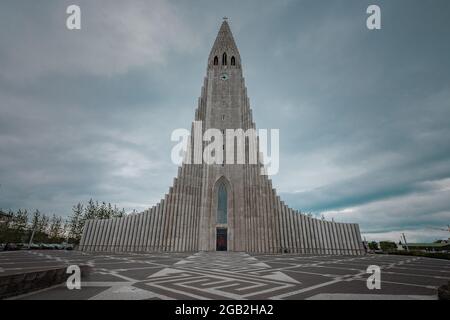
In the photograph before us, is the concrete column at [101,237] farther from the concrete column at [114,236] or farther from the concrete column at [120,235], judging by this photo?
the concrete column at [120,235]

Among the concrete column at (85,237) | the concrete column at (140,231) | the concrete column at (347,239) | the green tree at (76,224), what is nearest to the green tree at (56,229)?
the green tree at (76,224)

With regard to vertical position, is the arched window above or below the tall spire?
below

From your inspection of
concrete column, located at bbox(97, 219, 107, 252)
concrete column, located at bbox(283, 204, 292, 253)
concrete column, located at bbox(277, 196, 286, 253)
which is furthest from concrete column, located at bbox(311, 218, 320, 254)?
concrete column, located at bbox(97, 219, 107, 252)

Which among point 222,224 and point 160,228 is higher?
point 222,224

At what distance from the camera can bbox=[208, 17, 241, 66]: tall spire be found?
1672 inches

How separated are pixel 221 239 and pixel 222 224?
210 centimetres

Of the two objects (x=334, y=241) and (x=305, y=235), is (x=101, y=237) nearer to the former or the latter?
(x=305, y=235)

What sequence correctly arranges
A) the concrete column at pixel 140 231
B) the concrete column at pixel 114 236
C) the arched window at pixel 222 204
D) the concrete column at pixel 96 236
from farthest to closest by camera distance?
the concrete column at pixel 96 236
the concrete column at pixel 114 236
the arched window at pixel 222 204
the concrete column at pixel 140 231

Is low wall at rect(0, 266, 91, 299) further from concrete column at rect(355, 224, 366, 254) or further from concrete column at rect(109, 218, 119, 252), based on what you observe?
concrete column at rect(355, 224, 366, 254)

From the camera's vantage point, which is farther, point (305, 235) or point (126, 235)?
point (126, 235)

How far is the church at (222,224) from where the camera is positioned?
29922 millimetres

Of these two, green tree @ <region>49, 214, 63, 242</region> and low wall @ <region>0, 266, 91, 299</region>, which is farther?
green tree @ <region>49, 214, 63, 242</region>

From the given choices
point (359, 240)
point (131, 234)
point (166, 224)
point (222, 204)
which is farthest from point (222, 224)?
point (359, 240)

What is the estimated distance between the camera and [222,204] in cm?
3219
